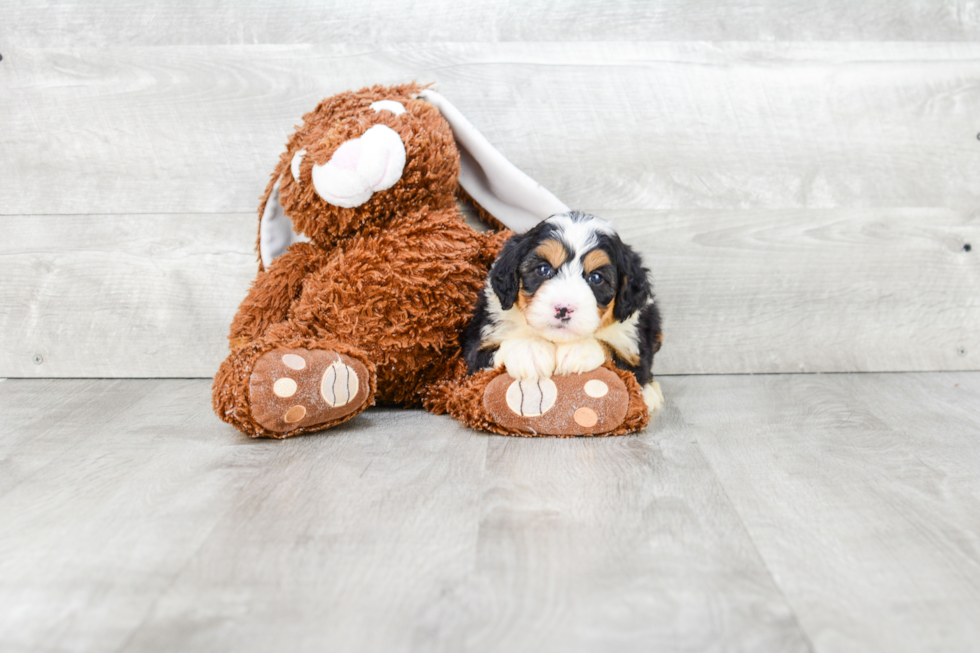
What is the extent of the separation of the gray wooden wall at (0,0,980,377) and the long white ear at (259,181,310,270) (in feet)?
0.64

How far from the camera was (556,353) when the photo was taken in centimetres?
116

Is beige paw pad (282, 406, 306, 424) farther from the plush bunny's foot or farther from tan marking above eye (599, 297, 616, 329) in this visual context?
tan marking above eye (599, 297, 616, 329)

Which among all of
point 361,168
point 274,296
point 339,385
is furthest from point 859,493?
point 274,296

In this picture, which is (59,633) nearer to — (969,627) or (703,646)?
(703,646)

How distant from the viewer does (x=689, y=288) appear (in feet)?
5.21

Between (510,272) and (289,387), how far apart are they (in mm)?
349

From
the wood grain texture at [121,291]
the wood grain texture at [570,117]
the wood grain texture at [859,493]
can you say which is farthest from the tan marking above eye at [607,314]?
the wood grain texture at [121,291]

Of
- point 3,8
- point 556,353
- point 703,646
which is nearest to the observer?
point 703,646

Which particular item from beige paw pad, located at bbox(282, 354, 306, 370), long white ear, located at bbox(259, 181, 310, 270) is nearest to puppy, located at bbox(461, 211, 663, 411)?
beige paw pad, located at bbox(282, 354, 306, 370)

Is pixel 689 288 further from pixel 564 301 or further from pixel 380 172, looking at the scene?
pixel 380 172

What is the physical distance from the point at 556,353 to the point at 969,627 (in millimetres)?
617

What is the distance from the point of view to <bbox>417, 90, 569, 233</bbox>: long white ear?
4.43 feet

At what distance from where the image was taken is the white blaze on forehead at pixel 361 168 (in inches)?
46.8

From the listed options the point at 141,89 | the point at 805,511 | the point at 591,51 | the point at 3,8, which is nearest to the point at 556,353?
the point at 805,511
